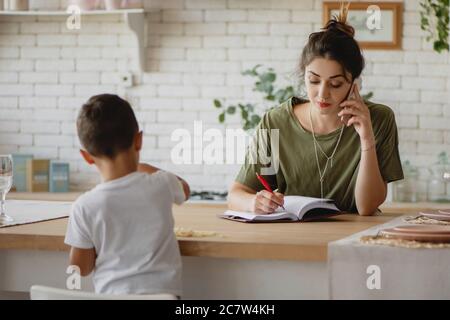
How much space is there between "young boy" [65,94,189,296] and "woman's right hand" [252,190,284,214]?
588 mm

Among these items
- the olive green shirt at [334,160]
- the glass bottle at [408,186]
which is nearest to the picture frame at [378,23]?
the glass bottle at [408,186]

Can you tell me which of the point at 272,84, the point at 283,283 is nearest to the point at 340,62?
the point at 283,283

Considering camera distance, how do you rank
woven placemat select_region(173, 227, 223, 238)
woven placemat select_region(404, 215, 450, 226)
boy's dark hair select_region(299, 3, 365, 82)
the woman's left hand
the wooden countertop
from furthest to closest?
boy's dark hair select_region(299, 3, 365, 82), the woman's left hand, woven placemat select_region(404, 215, 450, 226), woven placemat select_region(173, 227, 223, 238), the wooden countertop

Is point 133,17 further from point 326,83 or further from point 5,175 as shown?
point 5,175

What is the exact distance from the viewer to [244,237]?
2266 millimetres

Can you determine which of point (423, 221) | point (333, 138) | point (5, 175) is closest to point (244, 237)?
point (423, 221)

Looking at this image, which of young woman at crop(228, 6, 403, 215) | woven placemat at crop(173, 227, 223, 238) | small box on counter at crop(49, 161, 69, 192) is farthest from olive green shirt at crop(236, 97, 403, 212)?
small box on counter at crop(49, 161, 69, 192)

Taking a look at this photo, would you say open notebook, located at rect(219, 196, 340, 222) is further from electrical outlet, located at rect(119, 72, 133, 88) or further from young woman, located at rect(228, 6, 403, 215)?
electrical outlet, located at rect(119, 72, 133, 88)

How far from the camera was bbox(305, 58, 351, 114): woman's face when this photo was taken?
2893mm

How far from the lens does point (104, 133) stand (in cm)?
206

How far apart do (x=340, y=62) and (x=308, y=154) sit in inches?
13.9

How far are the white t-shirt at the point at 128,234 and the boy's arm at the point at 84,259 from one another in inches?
0.5

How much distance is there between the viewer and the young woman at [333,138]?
112 inches

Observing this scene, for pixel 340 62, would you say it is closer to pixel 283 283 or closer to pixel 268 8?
pixel 283 283
